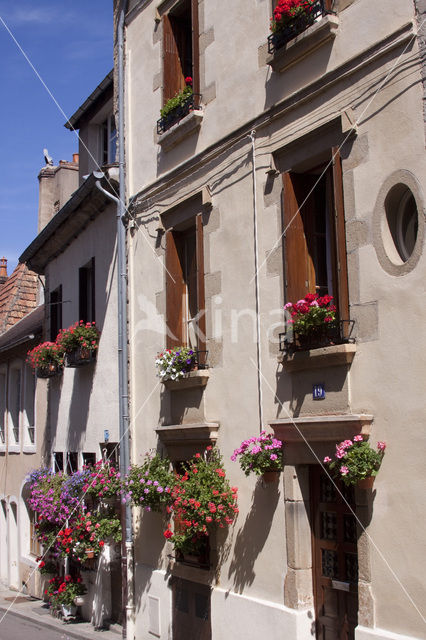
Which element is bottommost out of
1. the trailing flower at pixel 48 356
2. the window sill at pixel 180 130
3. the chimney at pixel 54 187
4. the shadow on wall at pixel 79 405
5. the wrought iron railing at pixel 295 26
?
the shadow on wall at pixel 79 405

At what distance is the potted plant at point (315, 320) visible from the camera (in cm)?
668

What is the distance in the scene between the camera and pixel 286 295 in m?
7.37

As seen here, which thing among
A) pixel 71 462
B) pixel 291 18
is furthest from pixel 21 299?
pixel 291 18

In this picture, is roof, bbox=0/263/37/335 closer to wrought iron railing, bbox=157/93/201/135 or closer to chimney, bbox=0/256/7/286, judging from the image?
chimney, bbox=0/256/7/286

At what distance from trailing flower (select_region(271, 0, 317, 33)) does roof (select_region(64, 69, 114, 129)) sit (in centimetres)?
530

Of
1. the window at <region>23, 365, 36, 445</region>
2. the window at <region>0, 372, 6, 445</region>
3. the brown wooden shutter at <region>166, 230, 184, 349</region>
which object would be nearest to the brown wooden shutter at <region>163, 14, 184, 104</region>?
the brown wooden shutter at <region>166, 230, 184, 349</region>

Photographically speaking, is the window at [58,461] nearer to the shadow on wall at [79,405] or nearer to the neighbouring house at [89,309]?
the neighbouring house at [89,309]

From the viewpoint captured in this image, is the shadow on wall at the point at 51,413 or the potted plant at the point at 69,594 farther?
the shadow on wall at the point at 51,413

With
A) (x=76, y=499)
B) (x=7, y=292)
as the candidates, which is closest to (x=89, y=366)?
(x=76, y=499)

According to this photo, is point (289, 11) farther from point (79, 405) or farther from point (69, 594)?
point (69, 594)

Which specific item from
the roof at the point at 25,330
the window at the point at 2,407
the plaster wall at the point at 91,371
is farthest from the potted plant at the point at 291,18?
the window at the point at 2,407

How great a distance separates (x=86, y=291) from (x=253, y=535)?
6.90 metres

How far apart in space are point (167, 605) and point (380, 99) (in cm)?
627

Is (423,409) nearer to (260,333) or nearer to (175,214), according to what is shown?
(260,333)
